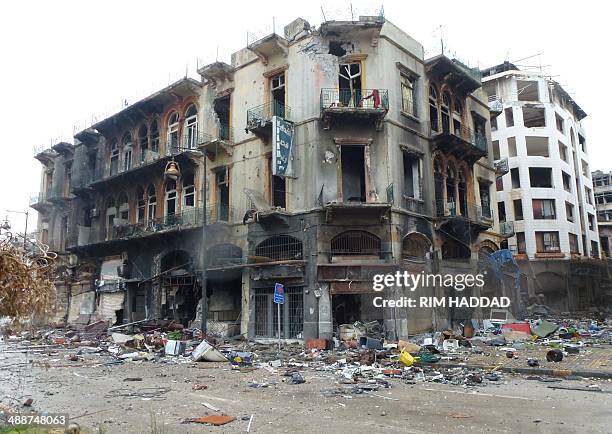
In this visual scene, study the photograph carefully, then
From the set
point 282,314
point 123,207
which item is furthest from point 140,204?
point 282,314

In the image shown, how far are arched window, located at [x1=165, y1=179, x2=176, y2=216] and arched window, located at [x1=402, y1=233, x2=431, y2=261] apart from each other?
13014 millimetres

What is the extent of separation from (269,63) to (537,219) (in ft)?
95.4

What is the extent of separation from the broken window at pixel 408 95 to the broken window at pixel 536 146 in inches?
984

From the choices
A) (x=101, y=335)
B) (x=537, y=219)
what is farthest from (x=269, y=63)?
(x=537, y=219)

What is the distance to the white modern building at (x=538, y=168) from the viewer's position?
40438 millimetres

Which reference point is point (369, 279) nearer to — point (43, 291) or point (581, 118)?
point (43, 291)

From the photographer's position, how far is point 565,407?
7.85m

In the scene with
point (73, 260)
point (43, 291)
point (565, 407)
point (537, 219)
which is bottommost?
point (565, 407)

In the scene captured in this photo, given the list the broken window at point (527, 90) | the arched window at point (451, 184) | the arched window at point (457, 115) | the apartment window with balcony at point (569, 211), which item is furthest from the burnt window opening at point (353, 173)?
the broken window at point (527, 90)

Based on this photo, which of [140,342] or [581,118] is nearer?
[140,342]

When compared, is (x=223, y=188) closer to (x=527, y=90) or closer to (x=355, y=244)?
(x=355, y=244)

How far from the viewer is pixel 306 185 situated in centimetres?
2012

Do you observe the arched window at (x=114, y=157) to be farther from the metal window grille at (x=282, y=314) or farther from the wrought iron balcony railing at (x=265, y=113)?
the metal window grille at (x=282, y=314)
